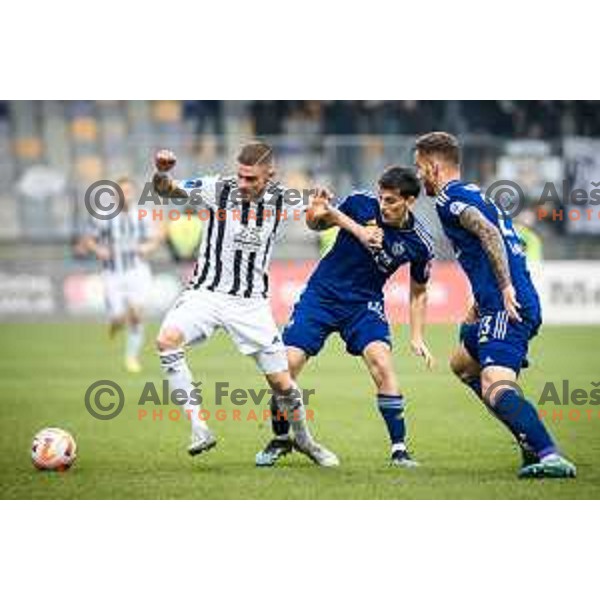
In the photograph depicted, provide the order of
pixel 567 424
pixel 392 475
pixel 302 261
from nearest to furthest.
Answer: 1. pixel 392 475
2. pixel 567 424
3. pixel 302 261

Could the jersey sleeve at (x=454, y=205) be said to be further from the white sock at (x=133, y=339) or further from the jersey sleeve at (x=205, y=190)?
the white sock at (x=133, y=339)

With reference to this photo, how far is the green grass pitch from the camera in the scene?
8.21 meters

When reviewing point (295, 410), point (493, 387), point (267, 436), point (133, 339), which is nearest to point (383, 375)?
point (295, 410)

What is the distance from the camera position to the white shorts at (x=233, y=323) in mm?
8797

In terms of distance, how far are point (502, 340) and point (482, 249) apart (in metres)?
0.49

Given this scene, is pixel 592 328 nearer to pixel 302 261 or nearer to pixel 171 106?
pixel 302 261

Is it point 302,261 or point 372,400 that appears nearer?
point 372,400

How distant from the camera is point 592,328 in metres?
21.5

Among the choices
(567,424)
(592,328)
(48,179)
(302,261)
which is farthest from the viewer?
(48,179)

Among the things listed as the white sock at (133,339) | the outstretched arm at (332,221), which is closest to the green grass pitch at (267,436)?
the white sock at (133,339)

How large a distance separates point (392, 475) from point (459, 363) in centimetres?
74

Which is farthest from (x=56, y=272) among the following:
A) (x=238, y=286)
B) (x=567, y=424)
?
(x=238, y=286)

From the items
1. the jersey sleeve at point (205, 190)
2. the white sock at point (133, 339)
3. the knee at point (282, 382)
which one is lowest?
the white sock at point (133, 339)

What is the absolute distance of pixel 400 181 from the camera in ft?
28.5
